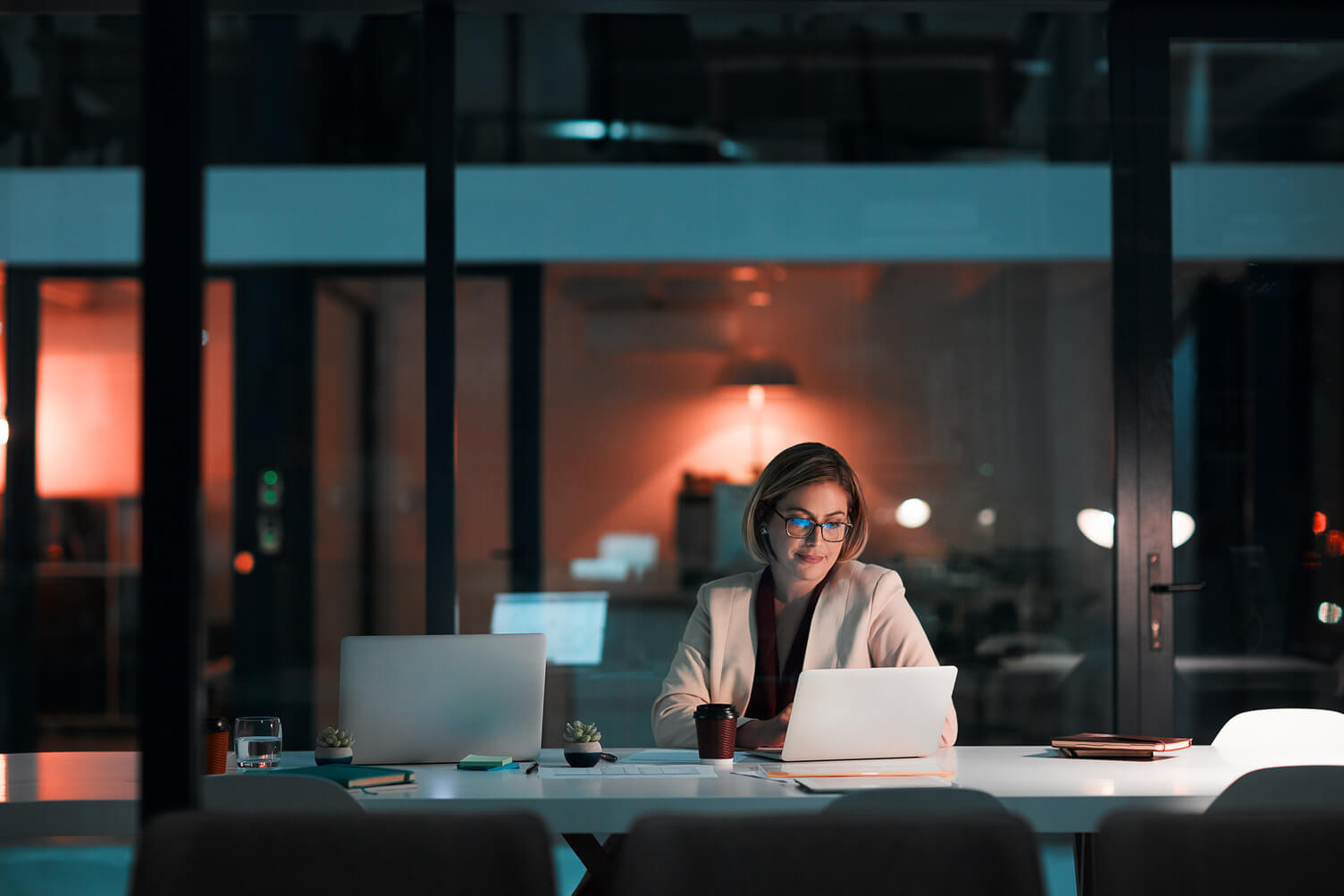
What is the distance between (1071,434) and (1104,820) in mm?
3792

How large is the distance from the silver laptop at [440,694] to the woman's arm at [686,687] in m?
0.42

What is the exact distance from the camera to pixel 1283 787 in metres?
2.21

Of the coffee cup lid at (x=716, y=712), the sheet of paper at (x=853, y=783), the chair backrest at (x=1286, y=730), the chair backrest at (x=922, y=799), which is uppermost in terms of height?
the chair backrest at (x=922, y=799)

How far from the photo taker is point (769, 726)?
289 centimetres

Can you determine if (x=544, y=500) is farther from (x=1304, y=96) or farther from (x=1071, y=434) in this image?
(x=1304, y=96)

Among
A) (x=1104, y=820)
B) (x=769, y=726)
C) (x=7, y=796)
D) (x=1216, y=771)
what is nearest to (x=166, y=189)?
(x=1104, y=820)

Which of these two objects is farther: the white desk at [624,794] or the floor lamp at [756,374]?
the floor lamp at [756,374]

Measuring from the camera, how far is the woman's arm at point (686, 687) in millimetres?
3039

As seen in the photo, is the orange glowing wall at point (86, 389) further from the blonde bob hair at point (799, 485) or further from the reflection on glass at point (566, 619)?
the blonde bob hair at point (799, 485)

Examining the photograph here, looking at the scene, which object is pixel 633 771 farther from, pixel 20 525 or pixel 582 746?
pixel 20 525

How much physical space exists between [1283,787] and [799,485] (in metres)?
1.42

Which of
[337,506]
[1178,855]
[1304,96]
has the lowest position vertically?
[1178,855]

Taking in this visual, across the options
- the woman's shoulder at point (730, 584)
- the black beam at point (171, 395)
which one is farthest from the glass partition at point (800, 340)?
the black beam at point (171, 395)

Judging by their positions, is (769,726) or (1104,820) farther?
(769,726)
